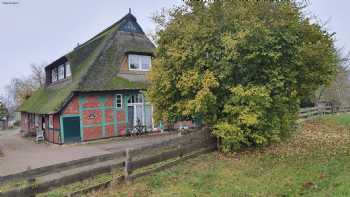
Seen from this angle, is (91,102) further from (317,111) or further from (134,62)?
(317,111)

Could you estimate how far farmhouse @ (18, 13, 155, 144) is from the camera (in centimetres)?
1673

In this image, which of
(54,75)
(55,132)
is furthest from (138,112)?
(54,75)

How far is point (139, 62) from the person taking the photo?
19859 millimetres

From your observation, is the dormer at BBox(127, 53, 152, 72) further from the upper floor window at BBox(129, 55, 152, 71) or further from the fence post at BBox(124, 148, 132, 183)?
the fence post at BBox(124, 148, 132, 183)

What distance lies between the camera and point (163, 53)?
10242mm

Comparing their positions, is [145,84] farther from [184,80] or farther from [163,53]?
[184,80]

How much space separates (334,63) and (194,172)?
640 cm

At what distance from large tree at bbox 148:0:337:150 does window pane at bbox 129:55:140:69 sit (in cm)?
1012

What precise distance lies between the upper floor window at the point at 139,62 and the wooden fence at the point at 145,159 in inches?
451

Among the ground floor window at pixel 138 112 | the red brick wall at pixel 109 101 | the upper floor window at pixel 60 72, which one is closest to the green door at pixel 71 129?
the red brick wall at pixel 109 101

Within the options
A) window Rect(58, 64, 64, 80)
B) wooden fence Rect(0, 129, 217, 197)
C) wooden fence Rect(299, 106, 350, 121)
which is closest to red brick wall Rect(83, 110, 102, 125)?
window Rect(58, 64, 64, 80)

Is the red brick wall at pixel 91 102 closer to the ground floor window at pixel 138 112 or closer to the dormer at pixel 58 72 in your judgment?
the ground floor window at pixel 138 112

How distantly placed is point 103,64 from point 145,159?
12886 mm

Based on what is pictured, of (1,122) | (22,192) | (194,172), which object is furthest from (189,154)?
(1,122)
